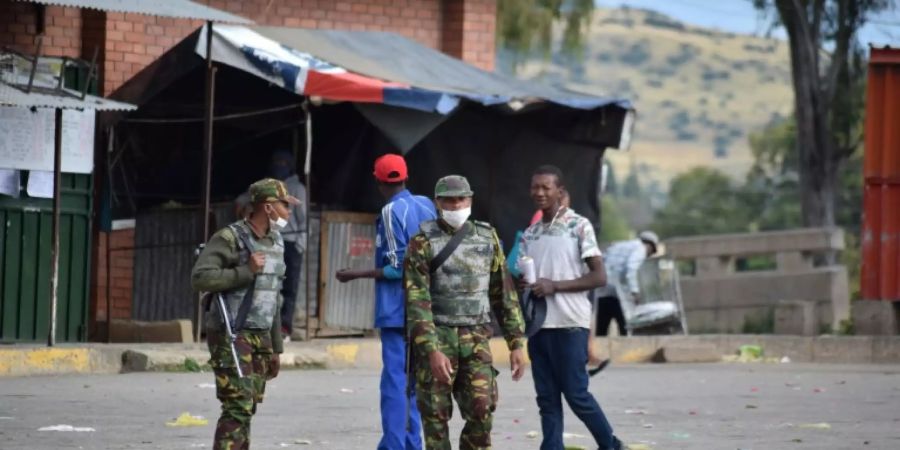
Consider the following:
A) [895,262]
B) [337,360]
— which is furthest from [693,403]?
[895,262]

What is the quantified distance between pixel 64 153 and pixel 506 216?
4.53 metres

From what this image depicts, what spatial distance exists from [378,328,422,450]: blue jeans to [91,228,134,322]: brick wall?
359 inches

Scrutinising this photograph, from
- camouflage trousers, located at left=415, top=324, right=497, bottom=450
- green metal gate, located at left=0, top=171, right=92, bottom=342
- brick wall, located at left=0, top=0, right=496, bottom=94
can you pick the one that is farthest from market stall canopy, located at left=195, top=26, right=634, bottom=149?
camouflage trousers, located at left=415, top=324, right=497, bottom=450

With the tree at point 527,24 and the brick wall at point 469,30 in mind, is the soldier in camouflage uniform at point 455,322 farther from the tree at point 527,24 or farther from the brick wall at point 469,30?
the tree at point 527,24

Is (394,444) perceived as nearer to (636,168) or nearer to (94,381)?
(94,381)

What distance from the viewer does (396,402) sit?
11086mm

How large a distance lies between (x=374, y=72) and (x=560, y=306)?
7.87 meters

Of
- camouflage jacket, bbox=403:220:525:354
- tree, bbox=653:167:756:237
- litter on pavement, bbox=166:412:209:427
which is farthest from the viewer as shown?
tree, bbox=653:167:756:237

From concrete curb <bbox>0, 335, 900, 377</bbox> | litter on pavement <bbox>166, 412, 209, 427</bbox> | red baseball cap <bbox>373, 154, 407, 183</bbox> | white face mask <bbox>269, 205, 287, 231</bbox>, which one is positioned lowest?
litter on pavement <bbox>166, 412, 209, 427</bbox>

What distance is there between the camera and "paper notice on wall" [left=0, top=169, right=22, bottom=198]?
722 inches

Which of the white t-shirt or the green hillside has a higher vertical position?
the green hillside

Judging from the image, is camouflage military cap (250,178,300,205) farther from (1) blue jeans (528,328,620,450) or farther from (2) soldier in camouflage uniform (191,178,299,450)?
(1) blue jeans (528,328,620,450)

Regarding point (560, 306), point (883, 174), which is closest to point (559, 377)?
point (560, 306)

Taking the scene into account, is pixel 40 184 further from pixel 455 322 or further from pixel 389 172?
pixel 455 322
